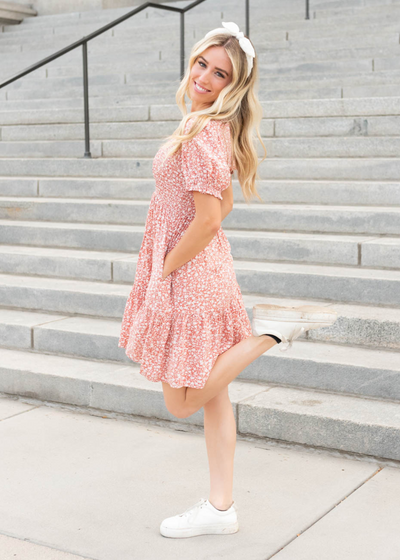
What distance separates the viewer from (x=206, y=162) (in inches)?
107

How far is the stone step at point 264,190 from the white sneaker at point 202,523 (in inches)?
138

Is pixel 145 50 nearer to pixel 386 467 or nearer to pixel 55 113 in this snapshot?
pixel 55 113

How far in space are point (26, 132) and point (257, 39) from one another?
311 cm

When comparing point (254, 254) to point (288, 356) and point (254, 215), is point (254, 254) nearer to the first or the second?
point (254, 215)

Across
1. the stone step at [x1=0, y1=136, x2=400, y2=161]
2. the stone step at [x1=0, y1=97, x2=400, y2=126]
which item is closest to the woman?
the stone step at [x1=0, y1=136, x2=400, y2=161]

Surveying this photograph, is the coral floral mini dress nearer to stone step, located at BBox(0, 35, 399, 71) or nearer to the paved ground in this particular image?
the paved ground

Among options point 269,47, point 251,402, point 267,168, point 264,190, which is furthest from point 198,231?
point 269,47

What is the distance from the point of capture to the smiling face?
110 inches

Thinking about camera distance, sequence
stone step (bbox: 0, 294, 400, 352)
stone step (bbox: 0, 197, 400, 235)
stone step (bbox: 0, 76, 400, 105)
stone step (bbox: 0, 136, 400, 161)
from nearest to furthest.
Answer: stone step (bbox: 0, 294, 400, 352), stone step (bbox: 0, 197, 400, 235), stone step (bbox: 0, 136, 400, 161), stone step (bbox: 0, 76, 400, 105)

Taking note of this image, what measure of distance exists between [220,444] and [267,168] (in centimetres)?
407

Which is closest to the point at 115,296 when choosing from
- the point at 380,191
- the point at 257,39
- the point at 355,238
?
the point at 355,238

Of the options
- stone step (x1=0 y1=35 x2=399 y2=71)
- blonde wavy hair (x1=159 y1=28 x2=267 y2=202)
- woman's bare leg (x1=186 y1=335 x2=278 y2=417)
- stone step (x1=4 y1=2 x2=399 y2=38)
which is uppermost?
stone step (x1=4 y1=2 x2=399 y2=38)

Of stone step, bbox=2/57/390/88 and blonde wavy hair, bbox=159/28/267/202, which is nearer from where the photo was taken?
blonde wavy hair, bbox=159/28/267/202

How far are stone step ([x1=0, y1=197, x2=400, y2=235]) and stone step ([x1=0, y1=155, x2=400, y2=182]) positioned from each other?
1.44 feet
